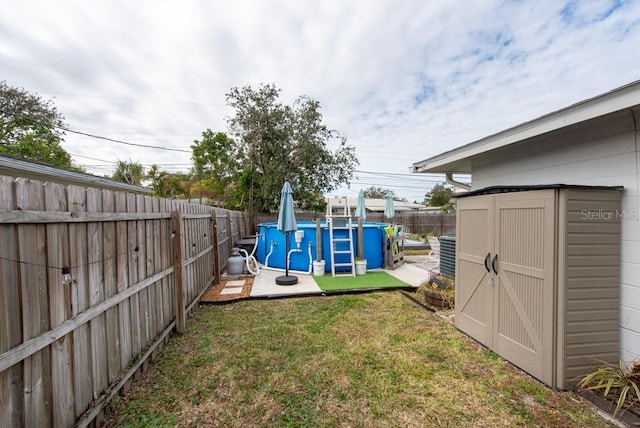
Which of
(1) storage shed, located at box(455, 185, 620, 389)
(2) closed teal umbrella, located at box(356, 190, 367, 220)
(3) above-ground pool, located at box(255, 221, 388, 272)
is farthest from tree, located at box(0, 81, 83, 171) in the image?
(1) storage shed, located at box(455, 185, 620, 389)

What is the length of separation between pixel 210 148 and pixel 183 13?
12.8 m

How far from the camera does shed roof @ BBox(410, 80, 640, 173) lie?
6.77ft

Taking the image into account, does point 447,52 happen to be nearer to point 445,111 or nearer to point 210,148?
point 445,111

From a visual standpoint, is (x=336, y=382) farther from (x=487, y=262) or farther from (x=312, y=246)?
(x=312, y=246)

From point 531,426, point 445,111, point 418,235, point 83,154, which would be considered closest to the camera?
point 531,426

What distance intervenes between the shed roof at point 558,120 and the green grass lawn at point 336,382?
2346 mm

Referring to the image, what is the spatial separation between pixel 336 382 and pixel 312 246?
4.80m

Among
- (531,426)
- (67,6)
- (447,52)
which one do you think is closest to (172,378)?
(531,426)

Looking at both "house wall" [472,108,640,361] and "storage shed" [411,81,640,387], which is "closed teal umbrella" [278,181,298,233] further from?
"house wall" [472,108,640,361]

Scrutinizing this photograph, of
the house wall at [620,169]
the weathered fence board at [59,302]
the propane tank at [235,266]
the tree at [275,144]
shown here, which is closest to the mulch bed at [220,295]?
the propane tank at [235,266]

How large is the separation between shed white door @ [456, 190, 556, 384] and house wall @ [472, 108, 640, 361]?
0.62 metres

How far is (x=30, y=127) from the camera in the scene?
15.7 meters

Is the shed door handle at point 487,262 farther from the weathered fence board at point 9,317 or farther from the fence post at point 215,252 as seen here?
the fence post at point 215,252

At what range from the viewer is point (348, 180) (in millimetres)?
16469
